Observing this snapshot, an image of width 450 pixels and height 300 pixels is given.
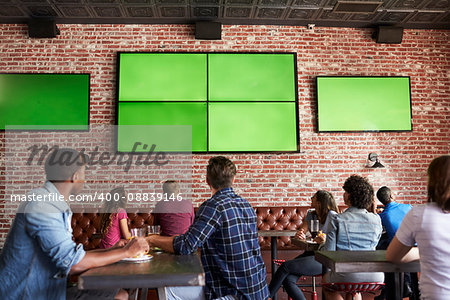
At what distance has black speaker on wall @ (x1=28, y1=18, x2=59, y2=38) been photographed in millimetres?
5312

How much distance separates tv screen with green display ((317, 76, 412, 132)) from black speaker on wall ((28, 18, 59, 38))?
364cm

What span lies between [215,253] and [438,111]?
479cm

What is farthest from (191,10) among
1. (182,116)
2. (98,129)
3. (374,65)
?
(374,65)

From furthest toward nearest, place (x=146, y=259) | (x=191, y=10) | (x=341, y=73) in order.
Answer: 1. (x=341, y=73)
2. (x=191, y=10)
3. (x=146, y=259)

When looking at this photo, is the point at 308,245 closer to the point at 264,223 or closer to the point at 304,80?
the point at 264,223

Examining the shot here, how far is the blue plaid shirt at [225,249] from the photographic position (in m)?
1.96

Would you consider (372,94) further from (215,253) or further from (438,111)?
(215,253)

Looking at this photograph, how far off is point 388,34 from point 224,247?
15.5 feet

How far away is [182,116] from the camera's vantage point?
17.4ft

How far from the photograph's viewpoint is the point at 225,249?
2014mm

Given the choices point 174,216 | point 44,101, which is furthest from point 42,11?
point 174,216

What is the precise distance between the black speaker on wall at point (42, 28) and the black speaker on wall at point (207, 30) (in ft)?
6.26

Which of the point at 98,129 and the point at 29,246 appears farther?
the point at 98,129

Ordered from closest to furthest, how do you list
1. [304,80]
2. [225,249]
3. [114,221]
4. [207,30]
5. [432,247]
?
[432,247] → [225,249] → [114,221] → [207,30] → [304,80]
